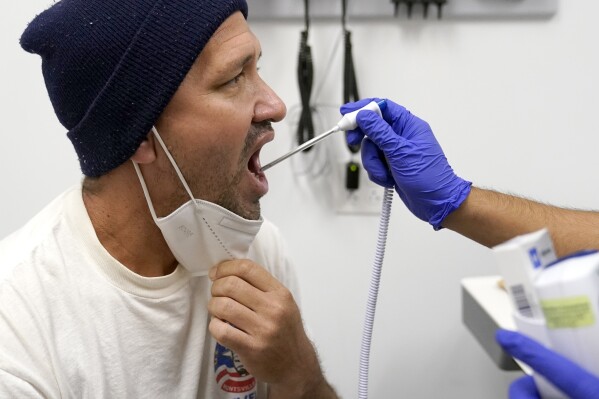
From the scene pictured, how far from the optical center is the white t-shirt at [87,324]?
0.98 metres

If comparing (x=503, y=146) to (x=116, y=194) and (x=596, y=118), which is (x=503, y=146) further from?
(x=116, y=194)

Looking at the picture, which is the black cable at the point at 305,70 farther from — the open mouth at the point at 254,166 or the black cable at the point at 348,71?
the open mouth at the point at 254,166

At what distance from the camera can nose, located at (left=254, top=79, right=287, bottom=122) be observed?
1115mm

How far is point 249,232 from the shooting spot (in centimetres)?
115

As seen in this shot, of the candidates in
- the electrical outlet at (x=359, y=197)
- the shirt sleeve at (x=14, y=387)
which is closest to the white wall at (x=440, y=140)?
the electrical outlet at (x=359, y=197)

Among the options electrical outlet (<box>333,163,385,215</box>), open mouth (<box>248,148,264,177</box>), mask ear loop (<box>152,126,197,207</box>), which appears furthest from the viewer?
electrical outlet (<box>333,163,385,215</box>)

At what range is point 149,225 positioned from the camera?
113cm

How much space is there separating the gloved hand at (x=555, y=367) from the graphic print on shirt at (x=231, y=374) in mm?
611

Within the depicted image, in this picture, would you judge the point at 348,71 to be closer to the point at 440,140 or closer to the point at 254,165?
the point at 440,140

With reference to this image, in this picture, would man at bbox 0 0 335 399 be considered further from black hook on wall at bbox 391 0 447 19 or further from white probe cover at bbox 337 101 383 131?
black hook on wall at bbox 391 0 447 19

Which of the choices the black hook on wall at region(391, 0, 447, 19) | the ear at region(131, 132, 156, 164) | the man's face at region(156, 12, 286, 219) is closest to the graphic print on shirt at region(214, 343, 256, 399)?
the man's face at region(156, 12, 286, 219)

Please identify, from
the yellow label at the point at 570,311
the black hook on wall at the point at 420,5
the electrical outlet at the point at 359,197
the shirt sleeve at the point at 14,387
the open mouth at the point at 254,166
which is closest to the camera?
the yellow label at the point at 570,311

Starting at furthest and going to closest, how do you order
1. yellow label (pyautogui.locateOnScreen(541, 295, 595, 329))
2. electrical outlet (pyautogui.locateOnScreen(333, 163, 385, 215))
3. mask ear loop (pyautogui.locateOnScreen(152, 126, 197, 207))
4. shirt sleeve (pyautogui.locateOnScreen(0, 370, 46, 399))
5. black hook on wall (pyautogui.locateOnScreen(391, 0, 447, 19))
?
electrical outlet (pyautogui.locateOnScreen(333, 163, 385, 215)), black hook on wall (pyautogui.locateOnScreen(391, 0, 447, 19)), mask ear loop (pyautogui.locateOnScreen(152, 126, 197, 207)), shirt sleeve (pyautogui.locateOnScreen(0, 370, 46, 399)), yellow label (pyautogui.locateOnScreen(541, 295, 595, 329))

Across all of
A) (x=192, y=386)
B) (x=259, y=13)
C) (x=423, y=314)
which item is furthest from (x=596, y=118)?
(x=192, y=386)
